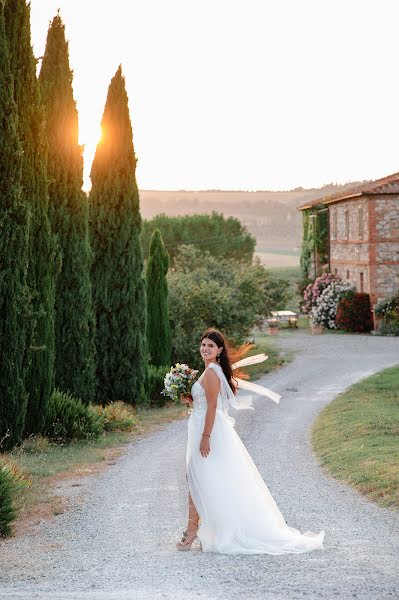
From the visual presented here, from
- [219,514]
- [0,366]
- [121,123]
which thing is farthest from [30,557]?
[121,123]

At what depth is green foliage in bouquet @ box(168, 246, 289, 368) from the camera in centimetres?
3111

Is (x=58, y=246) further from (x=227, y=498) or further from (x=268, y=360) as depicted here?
(x=268, y=360)

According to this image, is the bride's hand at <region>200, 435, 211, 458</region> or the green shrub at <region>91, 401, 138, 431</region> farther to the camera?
the green shrub at <region>91, 401, 138, 431</region>

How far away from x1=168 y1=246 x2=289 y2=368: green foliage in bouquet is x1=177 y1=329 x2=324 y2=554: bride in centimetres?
2228

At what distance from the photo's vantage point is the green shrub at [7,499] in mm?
9430

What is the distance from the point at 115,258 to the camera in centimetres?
2273

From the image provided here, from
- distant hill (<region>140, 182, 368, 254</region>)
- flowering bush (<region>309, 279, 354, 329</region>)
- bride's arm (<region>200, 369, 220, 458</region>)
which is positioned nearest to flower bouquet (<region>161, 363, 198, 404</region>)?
bride's arm (<region>200, 369, 220, 458</region>)

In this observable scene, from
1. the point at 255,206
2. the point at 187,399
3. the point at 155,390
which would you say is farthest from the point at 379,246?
the point at 255,206

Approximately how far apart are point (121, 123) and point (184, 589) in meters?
17.4

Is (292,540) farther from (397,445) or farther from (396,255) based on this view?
(396,255)

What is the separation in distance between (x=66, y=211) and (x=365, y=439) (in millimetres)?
7414

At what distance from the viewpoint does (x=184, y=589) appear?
6.71 meters

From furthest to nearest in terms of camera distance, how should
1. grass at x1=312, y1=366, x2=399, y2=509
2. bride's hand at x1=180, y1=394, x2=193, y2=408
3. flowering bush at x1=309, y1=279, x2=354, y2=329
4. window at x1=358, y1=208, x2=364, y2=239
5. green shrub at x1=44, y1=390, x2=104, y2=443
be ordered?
flowering bush at x1=309, y1=279, x2=354, y2=329, window at x1=358, y1=208, x2=364, y2=239, green shrub at x1=44, y1=390, x2=104, y2=443, grass at x1=312, y1=366, x2=399, y2=509, bride's hand at x1=180, y1=394, x2=193, y2=408

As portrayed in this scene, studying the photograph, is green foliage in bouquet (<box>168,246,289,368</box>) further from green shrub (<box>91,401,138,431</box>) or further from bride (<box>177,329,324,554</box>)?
bride (<box>177,329,324,554</box>)
